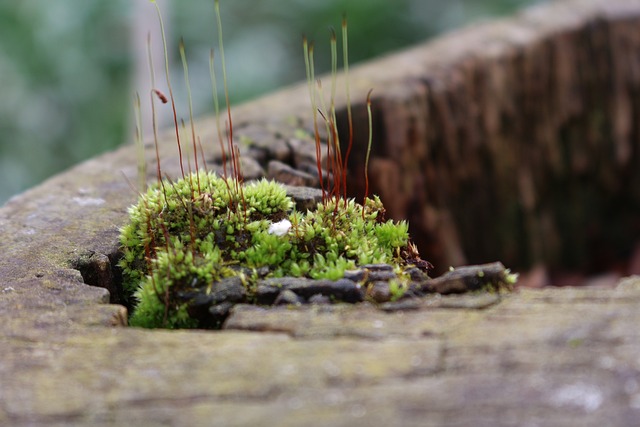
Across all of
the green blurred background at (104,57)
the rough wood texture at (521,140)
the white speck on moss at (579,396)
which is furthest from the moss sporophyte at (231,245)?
the green blurred background at (104,57)

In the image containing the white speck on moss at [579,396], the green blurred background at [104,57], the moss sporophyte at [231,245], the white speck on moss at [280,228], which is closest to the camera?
the white speck on moss at [579,396]

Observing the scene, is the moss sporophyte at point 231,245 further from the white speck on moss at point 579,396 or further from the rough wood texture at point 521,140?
the rough wood texture at point 521,140

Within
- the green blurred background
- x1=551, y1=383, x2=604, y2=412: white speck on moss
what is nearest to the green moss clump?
x1=551, y1=383, x2=604, y2=412: white speck on moss

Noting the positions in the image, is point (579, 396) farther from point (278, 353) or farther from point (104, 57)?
point (104, 57)

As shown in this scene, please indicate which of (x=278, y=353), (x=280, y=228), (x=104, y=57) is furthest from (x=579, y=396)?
(x=104, y=57)

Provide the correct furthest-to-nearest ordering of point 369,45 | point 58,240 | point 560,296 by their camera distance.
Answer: point 369,45
point 58,240
point 560,296

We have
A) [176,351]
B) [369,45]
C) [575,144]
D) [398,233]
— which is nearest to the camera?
[176,351]

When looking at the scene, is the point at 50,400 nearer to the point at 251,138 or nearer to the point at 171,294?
the point at 171,294

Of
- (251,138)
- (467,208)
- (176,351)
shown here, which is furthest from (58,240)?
(467,208)
